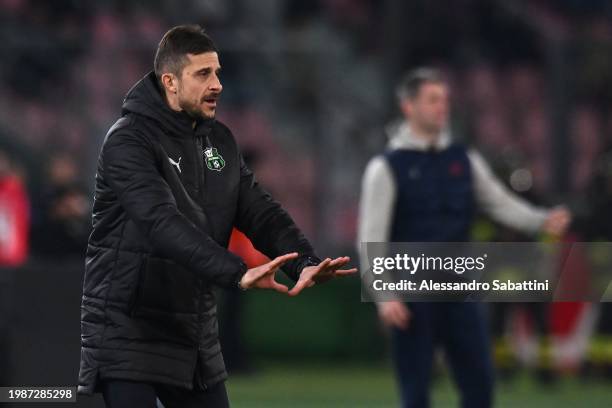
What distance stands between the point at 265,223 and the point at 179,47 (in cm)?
69

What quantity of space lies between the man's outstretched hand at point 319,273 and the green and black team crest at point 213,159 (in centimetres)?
53

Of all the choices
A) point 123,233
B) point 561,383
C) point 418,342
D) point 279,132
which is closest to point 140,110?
point 123,233

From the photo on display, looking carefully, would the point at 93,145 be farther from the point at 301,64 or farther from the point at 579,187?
the point at 579,187

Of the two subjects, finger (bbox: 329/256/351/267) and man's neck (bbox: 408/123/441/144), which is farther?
man's neck (bbox: 408/123/441/144)

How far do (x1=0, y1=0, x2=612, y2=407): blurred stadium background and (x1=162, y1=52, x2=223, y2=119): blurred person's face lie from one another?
6.82m

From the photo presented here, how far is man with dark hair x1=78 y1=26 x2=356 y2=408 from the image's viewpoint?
15.1 feet

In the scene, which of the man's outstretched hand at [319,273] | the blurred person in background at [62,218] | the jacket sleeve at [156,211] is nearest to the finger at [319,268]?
the man's outstretched hand at [319,273]

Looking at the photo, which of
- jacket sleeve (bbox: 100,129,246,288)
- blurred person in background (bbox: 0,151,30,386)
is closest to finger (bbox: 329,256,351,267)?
jacket sleeve (bbox: 100,129,246,288)

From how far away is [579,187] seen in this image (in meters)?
13.0

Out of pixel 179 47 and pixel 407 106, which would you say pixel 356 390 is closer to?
pixel 407 106

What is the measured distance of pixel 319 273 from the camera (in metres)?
4.51

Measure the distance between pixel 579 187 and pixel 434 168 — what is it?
19.6 ft

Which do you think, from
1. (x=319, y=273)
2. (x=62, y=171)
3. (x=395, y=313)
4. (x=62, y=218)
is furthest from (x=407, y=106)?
(x=62, y=171)

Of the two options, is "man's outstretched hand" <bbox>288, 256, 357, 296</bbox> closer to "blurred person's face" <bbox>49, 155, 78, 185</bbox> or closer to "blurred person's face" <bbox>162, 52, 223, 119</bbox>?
"blurred person's face" <bbox>162, 52, 223, 119</bbox>
